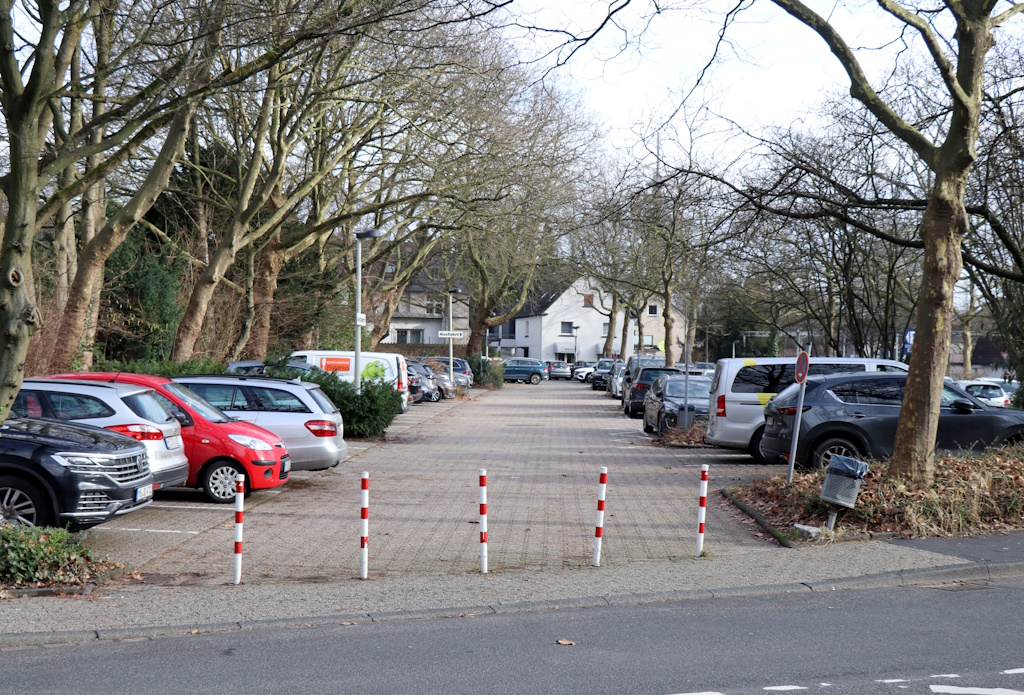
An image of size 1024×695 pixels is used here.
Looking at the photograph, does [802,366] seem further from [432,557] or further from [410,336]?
[410,336]

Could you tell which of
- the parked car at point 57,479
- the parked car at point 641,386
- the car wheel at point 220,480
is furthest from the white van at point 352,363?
the parked car at point 57,479

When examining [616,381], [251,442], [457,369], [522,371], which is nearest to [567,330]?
[522,371]

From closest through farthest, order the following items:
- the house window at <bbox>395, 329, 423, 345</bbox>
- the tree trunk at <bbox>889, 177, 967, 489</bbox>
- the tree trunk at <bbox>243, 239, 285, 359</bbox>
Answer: the tree trunk at <bbox>889, 177, 967, 489</bbox> → the tree trunk at <bbox>243, 239, 285, 359</bbox> → the house window at <bbox>395, 329, 423, 345</bbox>

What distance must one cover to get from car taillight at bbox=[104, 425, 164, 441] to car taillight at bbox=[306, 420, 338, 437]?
3.67 m

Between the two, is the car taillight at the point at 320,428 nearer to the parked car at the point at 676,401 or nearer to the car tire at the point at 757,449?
the car tire at the point at 757,449

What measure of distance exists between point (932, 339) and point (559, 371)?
69479 millimetres

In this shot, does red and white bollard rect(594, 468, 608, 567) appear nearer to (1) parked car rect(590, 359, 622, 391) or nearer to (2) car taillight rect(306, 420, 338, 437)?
(2) car taillight rect(306, 420, 338, 437)

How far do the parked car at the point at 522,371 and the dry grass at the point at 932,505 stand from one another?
5764 centimetres

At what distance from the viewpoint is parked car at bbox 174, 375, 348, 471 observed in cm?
1454

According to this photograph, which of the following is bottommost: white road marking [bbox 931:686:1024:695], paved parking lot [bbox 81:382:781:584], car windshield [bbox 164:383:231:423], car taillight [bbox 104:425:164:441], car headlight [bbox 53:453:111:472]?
paved parking lot [bbox 81:382:781:584]

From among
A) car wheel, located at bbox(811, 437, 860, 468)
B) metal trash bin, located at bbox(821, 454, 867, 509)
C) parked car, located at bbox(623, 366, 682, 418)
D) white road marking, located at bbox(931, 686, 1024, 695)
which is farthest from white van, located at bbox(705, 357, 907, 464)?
parked car, located at bbox(623, 366, 682, 418)

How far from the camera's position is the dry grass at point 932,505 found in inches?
409

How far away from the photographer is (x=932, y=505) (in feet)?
34.3

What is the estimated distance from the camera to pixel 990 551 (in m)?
9.43
